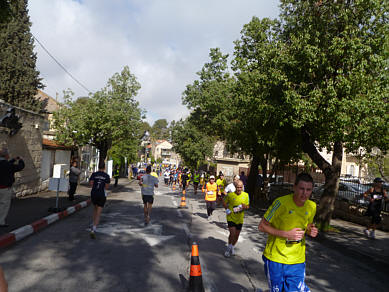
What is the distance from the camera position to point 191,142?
43.4 metres

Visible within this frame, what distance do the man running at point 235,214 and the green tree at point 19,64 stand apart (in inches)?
1235

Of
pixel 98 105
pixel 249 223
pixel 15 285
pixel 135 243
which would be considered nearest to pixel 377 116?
pixel 249 223

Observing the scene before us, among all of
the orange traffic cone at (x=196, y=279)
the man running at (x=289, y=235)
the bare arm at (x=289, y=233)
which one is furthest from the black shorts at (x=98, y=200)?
the bare arm at (x=289, y=233)

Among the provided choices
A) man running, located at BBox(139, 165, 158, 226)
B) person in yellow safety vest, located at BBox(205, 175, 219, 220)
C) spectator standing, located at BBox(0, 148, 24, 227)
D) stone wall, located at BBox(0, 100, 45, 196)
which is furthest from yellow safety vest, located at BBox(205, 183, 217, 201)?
stone wall, located at BBox(0, 100, 45, 196)

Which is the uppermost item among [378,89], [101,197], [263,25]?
[263,25]

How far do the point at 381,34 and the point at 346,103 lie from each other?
8.51 ft

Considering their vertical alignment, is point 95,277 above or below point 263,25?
below

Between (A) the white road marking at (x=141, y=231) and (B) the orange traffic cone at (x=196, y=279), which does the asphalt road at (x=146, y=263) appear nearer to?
(A) the white road marking at (x=141, y=231)

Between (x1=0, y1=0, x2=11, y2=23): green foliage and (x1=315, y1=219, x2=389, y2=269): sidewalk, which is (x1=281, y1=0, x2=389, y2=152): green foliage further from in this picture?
(x1=0, y1=0, x2=11, y2=23): green foliage

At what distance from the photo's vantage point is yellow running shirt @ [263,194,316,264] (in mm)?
3141

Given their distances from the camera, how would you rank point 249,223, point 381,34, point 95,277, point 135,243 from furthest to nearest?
point 249,223 < point 381,34 < point 135,243 < point 95,277

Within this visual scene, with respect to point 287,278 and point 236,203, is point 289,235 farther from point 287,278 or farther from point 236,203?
point 236,203

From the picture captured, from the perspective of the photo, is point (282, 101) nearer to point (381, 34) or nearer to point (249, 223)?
point (381, 34)

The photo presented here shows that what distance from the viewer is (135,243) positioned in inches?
281
